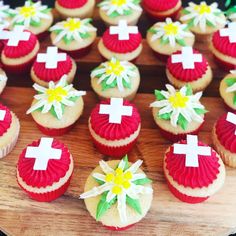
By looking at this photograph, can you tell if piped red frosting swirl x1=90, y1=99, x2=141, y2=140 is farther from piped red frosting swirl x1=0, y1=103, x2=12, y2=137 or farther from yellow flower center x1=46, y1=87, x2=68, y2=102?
piped red frosting swirl x1=0, y1=103, x2=12, y2=137

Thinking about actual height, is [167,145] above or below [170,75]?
below

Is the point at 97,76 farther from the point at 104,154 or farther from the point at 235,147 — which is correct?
the point at 235,147

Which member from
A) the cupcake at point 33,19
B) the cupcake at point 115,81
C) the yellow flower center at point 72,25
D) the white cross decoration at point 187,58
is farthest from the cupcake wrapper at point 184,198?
the cupcake at point 33,19

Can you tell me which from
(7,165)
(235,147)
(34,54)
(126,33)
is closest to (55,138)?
(7,165)

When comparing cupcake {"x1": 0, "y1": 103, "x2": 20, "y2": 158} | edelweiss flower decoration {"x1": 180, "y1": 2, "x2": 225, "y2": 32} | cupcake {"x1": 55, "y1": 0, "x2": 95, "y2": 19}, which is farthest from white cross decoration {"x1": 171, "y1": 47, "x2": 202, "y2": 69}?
cupcake {"x1": 0, "y1": 103, "x2": 20, "y2": 158}

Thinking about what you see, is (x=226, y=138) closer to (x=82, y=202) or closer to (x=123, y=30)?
(x=82, y=202)
